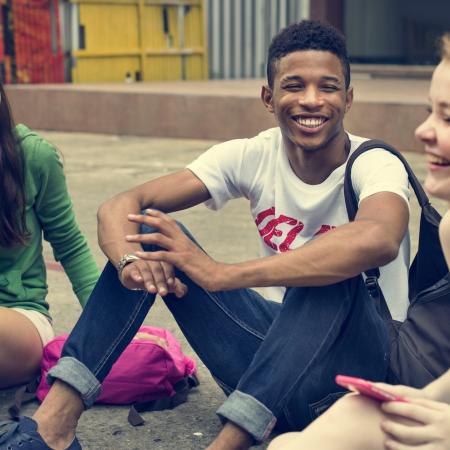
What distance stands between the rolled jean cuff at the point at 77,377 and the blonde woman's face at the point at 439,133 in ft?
3.86

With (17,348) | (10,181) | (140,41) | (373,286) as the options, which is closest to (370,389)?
(373,286)

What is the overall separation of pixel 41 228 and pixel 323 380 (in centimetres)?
129

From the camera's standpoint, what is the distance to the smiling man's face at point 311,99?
326cm

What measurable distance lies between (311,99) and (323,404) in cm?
92

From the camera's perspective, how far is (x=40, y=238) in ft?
12.1

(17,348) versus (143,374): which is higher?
(17,348)

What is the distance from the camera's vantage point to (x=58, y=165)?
144 inches

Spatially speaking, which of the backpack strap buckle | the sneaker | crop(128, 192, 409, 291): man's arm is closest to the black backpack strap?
the backpack strap buckle

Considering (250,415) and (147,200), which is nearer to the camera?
(250,415)

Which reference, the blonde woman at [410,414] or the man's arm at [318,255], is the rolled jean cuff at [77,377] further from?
the blonde woman at [410,414]

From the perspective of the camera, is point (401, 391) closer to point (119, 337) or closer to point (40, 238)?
point (119, 337)

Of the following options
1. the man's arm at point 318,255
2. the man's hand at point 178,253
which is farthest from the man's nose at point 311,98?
the man's hand at point 178,253

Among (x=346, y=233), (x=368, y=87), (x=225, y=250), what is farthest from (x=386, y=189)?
(x=368, y=87)

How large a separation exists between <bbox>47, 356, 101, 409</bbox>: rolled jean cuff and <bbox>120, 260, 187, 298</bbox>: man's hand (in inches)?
10.7
